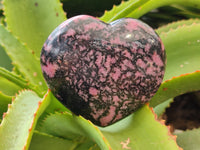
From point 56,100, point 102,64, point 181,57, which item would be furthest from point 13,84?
point 181,57

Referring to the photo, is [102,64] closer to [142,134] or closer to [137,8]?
[142,134]

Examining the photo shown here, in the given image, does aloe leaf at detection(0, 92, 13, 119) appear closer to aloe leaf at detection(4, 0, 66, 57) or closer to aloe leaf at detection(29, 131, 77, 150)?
aloe leaf at detection(29, 131, 77, 150)

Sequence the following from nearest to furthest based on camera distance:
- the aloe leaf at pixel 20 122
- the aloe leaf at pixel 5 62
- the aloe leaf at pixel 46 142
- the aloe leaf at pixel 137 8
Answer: the aloe leaf at pixel 20 122 → the aloe leaf at pixel 46 142 → the aloe leaf at pixel 137 8 → the aloe leaf at pixel 5 62

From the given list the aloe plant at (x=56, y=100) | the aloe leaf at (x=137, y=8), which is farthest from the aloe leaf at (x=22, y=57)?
the aloe leaf at (x=137, y=8)

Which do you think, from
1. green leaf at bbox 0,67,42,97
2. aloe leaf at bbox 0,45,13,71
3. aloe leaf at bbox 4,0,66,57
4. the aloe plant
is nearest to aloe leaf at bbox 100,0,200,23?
the aloe plant

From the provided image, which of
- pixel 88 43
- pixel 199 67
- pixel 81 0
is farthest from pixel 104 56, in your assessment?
pixel 81 0

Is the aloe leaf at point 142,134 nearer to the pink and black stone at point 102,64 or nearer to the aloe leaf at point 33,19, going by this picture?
the pink and black stone at point 102,64
